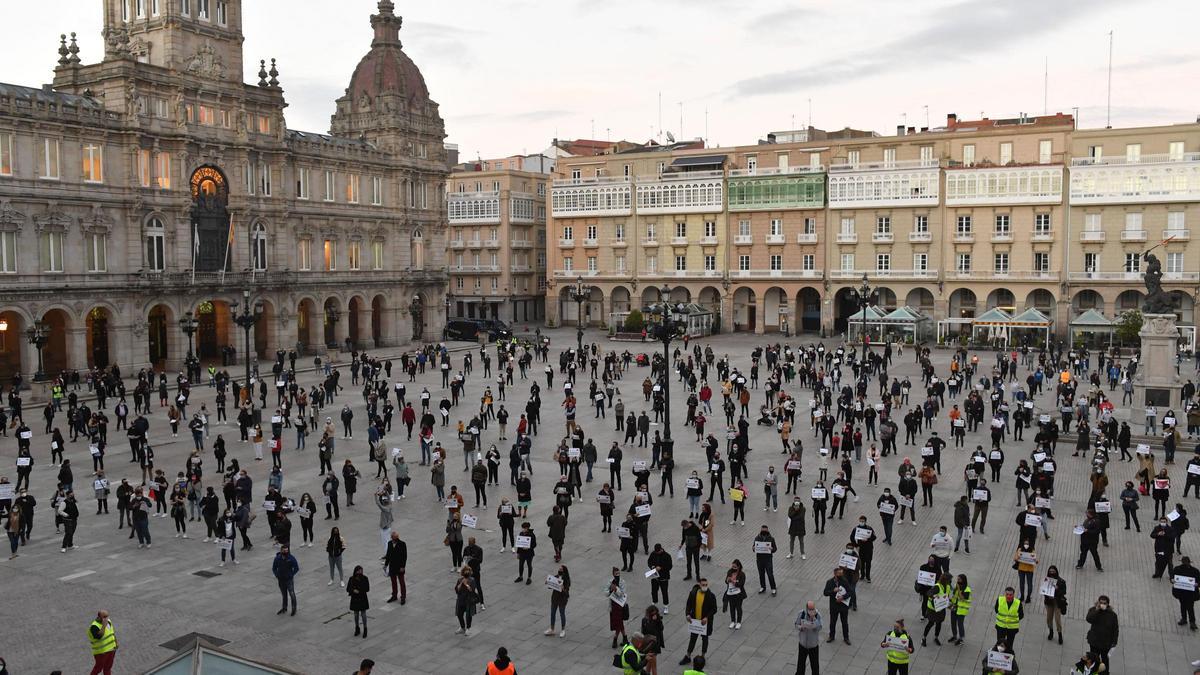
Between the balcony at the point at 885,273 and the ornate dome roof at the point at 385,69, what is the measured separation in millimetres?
33047

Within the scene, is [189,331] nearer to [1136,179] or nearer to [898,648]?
[898,648]

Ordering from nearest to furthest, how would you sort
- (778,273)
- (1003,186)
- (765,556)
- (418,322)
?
(765,556)
(1003,186)
(418,322)
(778,273)

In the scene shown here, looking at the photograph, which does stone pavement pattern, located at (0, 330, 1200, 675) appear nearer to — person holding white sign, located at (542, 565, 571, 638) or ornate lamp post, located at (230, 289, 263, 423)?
person holding white sign, located at (542, 565, 571, 638)

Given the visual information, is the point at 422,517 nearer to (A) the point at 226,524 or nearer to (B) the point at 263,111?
(A) the point at 226,524

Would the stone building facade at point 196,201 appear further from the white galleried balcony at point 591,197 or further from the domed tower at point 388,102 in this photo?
the white galleried balcony at point 591,197

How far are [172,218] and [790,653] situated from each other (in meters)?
46.1

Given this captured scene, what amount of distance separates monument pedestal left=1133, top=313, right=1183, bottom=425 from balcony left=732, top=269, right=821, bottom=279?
36.7m

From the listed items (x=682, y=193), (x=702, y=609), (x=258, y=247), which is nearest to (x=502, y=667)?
(x=702, y=609)

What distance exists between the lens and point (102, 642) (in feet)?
44.5

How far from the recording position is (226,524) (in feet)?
63.1

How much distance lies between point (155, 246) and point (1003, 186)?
172 ft

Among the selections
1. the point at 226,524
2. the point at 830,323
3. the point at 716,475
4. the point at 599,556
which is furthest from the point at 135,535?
the point at 830,323

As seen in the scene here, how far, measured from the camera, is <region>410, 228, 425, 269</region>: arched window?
70.0m

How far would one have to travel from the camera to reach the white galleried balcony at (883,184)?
67188 millimetres
